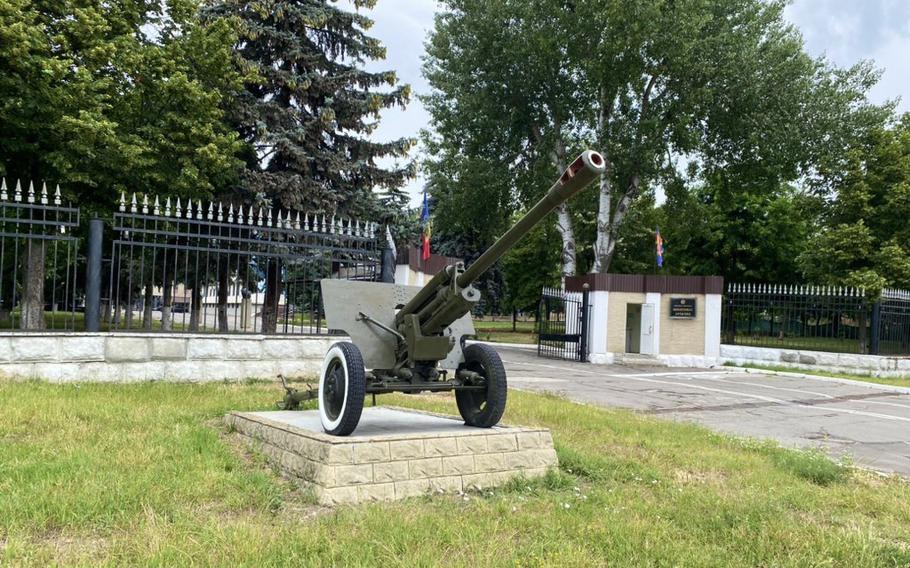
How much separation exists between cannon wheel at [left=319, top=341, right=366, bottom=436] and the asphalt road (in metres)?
5.07

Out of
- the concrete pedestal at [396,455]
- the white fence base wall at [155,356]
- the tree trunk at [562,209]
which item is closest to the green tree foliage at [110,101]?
the white fence base wall at [155,356]

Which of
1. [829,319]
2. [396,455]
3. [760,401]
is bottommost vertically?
[760,401]

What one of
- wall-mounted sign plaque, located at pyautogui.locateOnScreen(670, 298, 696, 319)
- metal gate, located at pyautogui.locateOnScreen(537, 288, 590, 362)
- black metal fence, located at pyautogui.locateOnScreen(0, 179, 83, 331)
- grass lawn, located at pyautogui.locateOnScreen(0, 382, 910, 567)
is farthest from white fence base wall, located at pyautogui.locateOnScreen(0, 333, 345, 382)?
wall-mounted sign plaque, located at pyautogui.locateOnScreen(670, 298, 696, 319)

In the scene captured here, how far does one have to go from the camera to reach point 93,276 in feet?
29.1

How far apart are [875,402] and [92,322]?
13266 mm

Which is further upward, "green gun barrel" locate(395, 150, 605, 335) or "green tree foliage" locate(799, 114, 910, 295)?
"green tree foliage" locate(799, 114, 910, 295)

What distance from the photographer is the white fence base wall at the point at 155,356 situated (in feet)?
27.3

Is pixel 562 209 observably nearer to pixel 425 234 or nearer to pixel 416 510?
pixel 425 234

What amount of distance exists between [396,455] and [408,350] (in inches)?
38.3

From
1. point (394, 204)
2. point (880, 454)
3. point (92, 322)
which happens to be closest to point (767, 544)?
point (880, 454)

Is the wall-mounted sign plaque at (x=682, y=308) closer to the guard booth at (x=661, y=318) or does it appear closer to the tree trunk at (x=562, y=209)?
the guard booth at (x=661, y=318)

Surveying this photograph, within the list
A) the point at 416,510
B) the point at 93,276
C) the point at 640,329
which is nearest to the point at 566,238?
the point at 640,329

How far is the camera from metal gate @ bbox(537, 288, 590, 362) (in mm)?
20562

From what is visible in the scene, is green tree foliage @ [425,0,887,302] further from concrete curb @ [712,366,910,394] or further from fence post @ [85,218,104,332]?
fence post @ [85,218,104,332]
